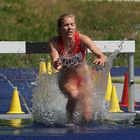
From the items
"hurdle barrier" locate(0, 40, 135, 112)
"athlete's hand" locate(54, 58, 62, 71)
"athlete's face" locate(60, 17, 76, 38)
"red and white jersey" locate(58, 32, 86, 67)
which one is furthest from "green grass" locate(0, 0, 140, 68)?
"athlete's hand" locate(54, 58, 62, 71)

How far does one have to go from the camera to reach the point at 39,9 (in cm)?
2964

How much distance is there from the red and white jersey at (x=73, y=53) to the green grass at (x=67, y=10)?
1737 cm

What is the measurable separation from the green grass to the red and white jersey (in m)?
17.4

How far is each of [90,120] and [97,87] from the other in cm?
44

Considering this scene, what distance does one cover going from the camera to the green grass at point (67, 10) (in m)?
27.0

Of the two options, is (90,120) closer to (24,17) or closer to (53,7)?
(24,17)

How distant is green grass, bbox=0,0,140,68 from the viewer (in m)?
27.0

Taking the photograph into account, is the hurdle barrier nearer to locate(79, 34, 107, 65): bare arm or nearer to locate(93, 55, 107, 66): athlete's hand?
locate(79, 34, 107, 65): bare arm

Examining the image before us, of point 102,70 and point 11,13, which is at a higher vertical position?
point 11,13

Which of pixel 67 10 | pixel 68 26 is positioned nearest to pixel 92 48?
pixel 68 26

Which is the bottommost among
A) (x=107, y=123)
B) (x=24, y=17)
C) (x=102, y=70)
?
(x=107, y=123)

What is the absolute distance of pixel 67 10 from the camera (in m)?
29.9

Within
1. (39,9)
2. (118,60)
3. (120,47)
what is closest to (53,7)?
(39,9)

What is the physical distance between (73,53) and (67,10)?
22.3 meters
